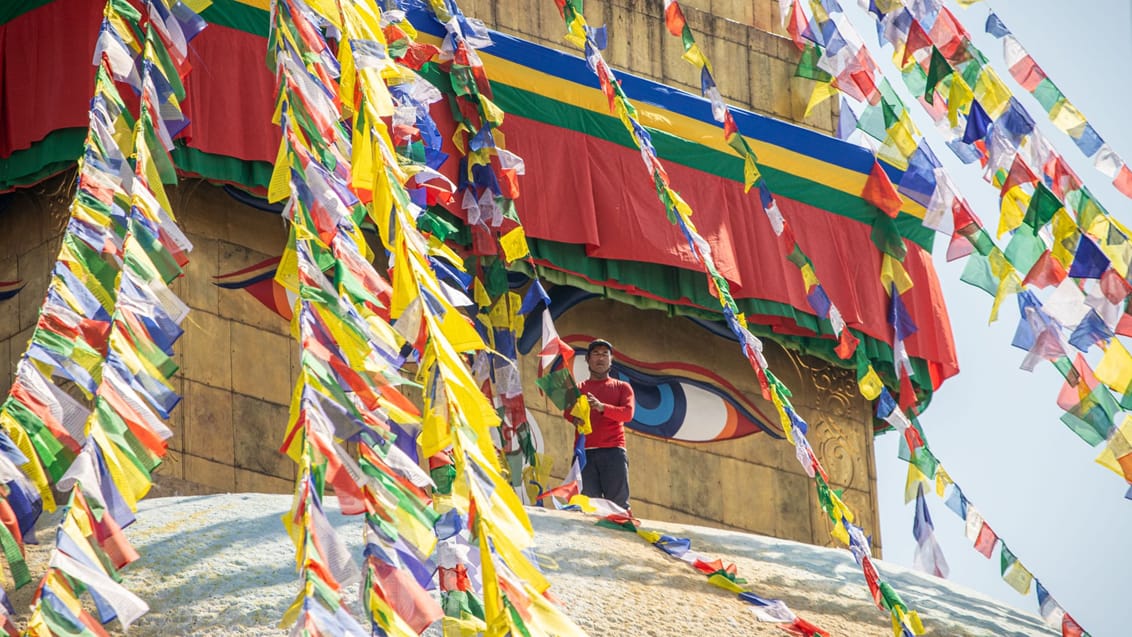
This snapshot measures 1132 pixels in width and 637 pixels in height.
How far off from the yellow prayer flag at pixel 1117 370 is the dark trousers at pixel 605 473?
3101mm

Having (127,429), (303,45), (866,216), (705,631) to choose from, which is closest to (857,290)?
(866,216)

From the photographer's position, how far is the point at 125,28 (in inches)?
320

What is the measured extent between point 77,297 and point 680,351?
19.3ft

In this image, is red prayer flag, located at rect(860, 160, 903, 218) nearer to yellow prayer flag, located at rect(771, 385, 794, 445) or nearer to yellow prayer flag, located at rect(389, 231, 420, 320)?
yellow prayer flag, located at rect(771, 385, 794, 445)

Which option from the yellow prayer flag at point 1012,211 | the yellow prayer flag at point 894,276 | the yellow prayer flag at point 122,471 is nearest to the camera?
the yellow prayer flag at point 122,471

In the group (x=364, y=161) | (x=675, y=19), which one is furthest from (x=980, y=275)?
(x=364, y=161)

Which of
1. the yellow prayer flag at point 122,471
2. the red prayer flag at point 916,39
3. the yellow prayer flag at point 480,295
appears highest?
the red prayer flag at point 916,39

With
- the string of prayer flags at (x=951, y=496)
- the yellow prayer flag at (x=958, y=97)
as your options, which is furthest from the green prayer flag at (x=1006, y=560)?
the yellow prayer flag at (x=958, y=97)

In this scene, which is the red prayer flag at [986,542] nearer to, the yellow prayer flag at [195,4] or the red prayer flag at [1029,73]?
the red prayer flag at [1029,73]

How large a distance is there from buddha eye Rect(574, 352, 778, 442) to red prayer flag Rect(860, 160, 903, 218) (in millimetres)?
1644

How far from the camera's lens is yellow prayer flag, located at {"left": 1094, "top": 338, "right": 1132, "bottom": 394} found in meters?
7.38

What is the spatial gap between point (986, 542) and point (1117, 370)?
82.5 inches

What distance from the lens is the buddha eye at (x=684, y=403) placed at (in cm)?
1213

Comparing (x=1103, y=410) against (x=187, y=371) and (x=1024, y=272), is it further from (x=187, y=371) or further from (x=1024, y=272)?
(x=187, y=371)
